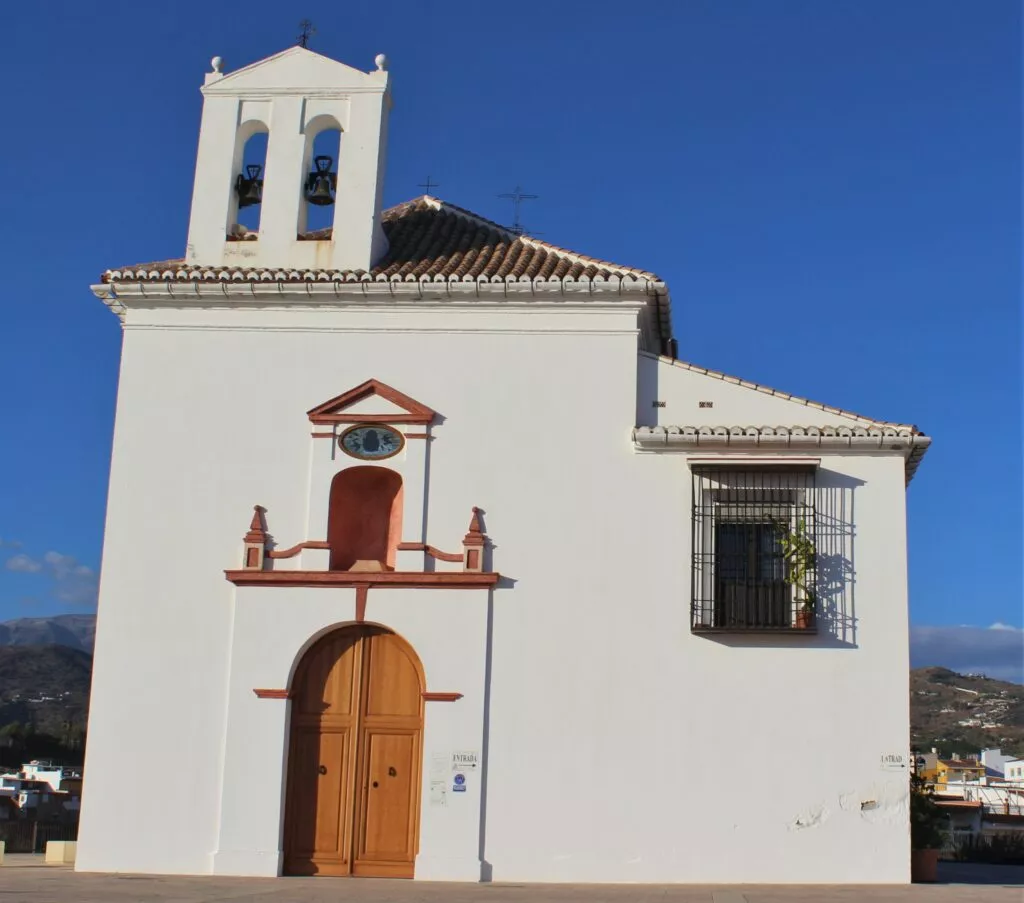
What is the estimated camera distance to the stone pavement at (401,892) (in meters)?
13.5

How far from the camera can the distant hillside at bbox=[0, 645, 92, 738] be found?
74.2m

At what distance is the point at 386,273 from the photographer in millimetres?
17750

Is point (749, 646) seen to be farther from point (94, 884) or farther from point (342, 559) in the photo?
point (94, 884)

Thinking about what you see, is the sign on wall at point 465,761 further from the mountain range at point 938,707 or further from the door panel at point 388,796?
the mountain range at point 938,707

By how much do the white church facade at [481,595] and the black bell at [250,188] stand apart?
1.54 metres

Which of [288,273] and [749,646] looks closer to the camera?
[749,646]

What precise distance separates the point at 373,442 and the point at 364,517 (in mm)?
1022

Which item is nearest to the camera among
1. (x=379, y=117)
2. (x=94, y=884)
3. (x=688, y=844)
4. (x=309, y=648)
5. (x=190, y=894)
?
(x=190, y=894)

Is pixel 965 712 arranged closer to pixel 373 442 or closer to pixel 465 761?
pixel 465 761

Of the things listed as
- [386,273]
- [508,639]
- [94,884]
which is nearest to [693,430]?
[508,639]

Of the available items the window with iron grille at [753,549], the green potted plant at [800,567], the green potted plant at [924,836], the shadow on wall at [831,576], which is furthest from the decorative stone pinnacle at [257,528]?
the green potted plant at [924,836]

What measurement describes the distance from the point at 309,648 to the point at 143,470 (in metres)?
3.11

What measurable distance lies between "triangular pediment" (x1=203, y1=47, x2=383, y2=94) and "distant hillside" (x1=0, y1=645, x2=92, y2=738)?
55613 millimetres

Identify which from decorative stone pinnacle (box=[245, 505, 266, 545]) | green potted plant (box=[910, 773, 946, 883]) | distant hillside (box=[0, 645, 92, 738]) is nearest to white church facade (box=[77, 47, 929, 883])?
decorative stone pinnacle (box=[245, 505, 266, 545])
